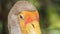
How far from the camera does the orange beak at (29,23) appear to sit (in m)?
1.05

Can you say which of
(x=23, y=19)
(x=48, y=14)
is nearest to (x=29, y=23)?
(x=23, y=19)

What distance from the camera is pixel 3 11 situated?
1.04m

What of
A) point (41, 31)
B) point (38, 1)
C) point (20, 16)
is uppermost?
point (38, 1)

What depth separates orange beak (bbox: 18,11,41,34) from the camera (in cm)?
105

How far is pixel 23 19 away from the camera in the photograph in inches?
41.6

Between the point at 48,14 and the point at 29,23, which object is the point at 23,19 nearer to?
the point at 29,23

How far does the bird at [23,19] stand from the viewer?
1047 mm

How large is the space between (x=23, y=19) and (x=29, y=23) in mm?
48

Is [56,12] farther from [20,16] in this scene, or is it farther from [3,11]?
[3,11]

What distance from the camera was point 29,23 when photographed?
105cm

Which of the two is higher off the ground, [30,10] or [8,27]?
[30,10]

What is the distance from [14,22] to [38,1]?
21 centimetres

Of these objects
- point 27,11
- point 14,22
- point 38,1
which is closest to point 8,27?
point 14,22

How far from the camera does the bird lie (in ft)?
3.43
